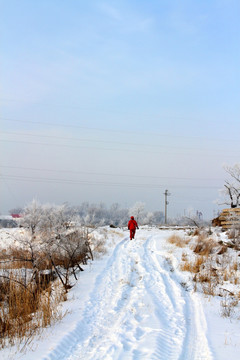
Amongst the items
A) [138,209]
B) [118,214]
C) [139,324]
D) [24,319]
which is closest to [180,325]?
[139,324]

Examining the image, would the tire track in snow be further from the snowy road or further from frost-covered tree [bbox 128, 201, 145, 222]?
frost-covered tree [bbox 128, 201, 145, 222]

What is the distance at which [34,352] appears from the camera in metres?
3.93

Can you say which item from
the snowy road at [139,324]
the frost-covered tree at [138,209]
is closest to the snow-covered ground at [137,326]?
the snowy road at [139,324]

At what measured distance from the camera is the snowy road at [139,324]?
A: 3982 mm

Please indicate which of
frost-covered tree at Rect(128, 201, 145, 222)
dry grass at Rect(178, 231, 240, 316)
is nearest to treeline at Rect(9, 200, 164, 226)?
frost-covered tree at Rect(128, 201, 145, 222)

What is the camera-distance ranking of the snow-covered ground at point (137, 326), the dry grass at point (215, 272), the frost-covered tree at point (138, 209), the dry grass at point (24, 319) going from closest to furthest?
1. the snow-covered ground at point (137, 326)
2. the dry grass at point (24, 319)
3. the dry grass at point (215, 272)
4. the frost-covered tree at point (138, 209)

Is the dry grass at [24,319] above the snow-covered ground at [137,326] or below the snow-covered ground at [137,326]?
above

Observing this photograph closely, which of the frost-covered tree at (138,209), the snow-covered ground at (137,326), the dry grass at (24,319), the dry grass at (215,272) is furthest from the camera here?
the frost-covered tree at (138,209)

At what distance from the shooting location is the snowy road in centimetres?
398

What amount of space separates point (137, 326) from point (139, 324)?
110 millimetres

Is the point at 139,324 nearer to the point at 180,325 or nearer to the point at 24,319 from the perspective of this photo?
the point at 180,325

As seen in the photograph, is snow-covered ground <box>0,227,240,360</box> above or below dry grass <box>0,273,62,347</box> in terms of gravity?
below

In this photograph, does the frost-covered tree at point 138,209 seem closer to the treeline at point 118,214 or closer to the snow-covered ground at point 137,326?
the treeline at point 118,214

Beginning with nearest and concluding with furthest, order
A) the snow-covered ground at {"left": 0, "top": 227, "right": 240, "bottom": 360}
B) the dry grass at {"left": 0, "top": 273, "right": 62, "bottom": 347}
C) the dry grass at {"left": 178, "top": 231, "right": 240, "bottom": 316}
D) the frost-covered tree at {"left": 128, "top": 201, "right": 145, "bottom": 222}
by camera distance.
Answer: the snow-covered ground at {"left": 0, "top": 227, "right": 240, "bottom": 360}
the dry grass at {"left": 0, "top": 273, "right": 62, "bottom": 347}
the dry grass at {"left": 178, "top": 231, "right": 240, "bottom": 316}
the frost-covered tree at {"left": 128, "top": 201, "right": 145, "bottom": 222}
